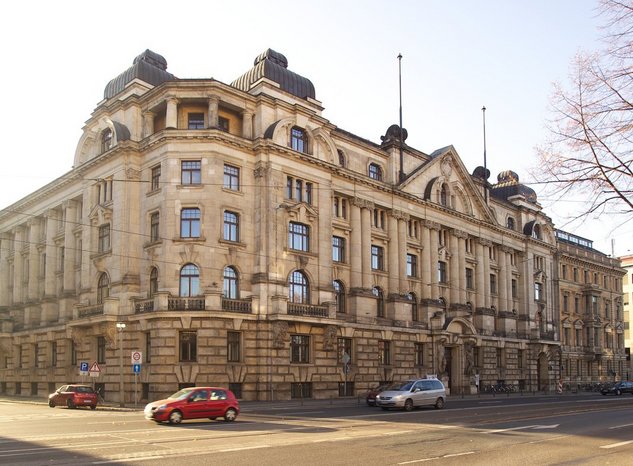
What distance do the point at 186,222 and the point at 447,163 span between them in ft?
97.2

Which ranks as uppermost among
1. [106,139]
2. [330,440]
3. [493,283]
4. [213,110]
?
[213,110]

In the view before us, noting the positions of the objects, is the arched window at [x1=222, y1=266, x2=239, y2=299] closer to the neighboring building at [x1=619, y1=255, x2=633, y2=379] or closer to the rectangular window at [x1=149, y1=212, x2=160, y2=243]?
the rectangular window at [x1=149, y1=212, x2=160, y2=243]

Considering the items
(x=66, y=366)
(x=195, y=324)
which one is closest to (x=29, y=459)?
(x=195, y=324)

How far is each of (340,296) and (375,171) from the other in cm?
1214

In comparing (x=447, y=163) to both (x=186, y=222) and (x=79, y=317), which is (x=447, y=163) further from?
(x=79, y=317)

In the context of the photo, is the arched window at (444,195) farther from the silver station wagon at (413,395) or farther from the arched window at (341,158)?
the silver station wagon at (413,395)

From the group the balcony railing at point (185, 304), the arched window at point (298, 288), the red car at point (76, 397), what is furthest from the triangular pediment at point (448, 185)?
the red car at point (76, 397)

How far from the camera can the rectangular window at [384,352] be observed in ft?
180

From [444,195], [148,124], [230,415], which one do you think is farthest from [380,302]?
[230,415]

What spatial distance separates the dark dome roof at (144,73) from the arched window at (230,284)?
653 inches

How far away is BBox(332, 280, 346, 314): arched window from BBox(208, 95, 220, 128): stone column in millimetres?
15365

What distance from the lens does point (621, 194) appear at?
1141 cm

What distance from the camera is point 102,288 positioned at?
5003 centimetres

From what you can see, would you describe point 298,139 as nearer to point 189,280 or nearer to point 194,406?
point 189,280
